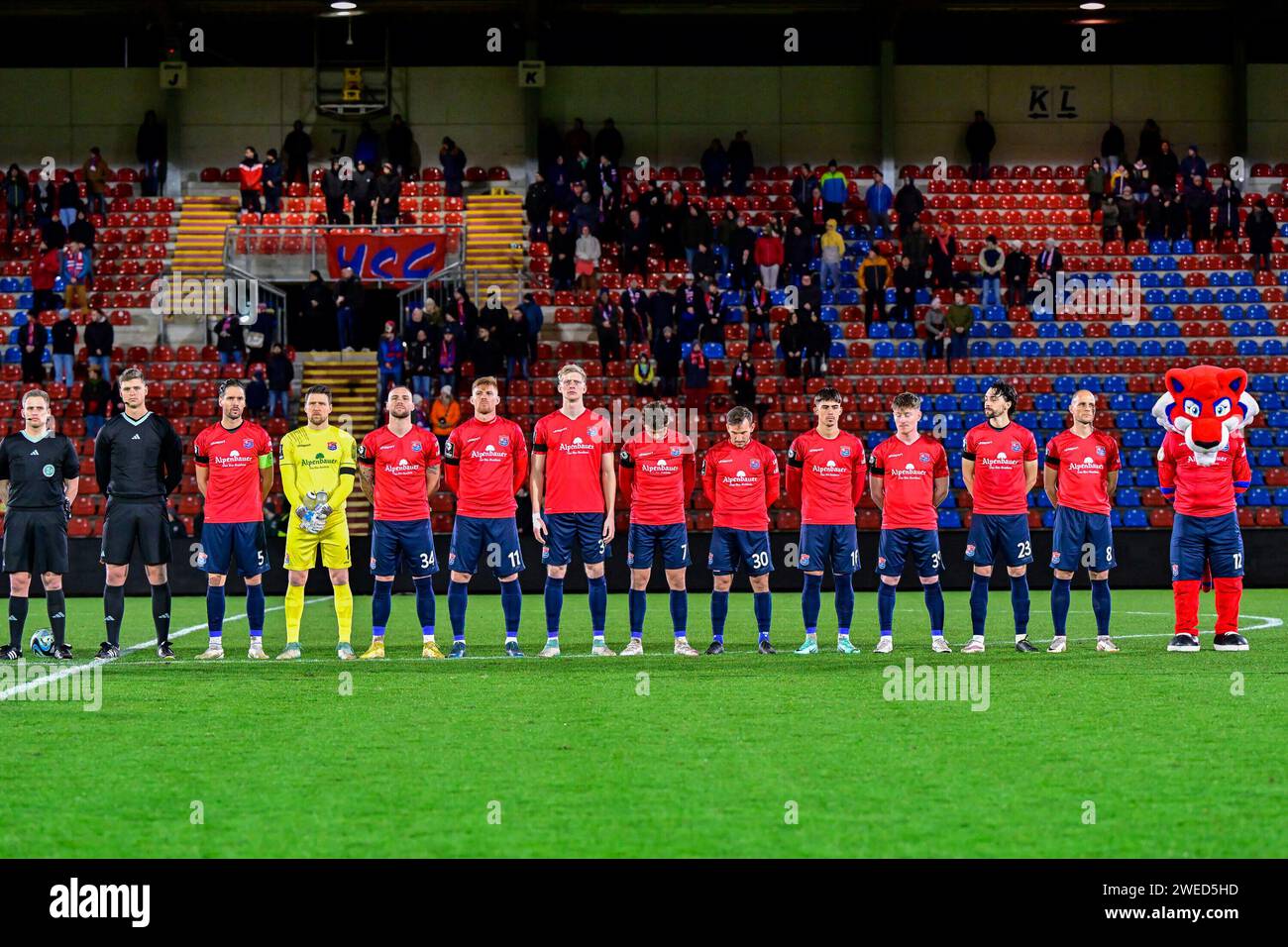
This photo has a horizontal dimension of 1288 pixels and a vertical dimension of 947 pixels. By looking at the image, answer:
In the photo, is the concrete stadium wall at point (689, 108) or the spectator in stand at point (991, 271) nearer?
the spectator in stand at point (991, 271)

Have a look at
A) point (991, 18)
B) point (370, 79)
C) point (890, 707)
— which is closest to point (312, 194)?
point (370, 79)

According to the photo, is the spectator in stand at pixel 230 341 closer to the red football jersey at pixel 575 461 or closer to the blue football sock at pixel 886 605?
the red football jersey at pixel 575 461

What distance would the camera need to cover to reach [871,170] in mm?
32688

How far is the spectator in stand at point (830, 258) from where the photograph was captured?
29641 millimetres

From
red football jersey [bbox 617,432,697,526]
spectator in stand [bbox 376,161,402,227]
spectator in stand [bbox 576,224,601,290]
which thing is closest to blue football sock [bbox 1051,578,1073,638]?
red football jersey [bbox 617,432,697,526]

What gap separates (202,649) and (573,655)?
3.50 m

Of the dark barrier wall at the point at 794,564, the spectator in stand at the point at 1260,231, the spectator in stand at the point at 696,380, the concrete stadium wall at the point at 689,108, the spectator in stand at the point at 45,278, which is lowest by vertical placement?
the dark barrier wall at the point at 794,564

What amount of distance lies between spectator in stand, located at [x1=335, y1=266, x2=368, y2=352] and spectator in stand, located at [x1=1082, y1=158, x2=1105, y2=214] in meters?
14.4

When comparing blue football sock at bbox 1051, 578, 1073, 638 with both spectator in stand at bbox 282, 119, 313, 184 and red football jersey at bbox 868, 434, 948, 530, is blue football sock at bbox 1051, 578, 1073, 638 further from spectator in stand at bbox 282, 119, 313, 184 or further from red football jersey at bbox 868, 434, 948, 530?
spectator in stand at bbox 282, 119, 313, 184

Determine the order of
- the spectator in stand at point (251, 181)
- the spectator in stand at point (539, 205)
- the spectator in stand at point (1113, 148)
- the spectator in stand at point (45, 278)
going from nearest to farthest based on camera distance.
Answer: the spectator in stand at point (45, 278)
the spectator in stand at point (539, 205)
the spectator in stand at point (251, 181)
the spectator in stand at point (1113, 148)

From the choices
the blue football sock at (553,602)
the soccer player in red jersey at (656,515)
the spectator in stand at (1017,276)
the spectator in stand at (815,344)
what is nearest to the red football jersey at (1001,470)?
the soccer player in red jersey at (656,515)

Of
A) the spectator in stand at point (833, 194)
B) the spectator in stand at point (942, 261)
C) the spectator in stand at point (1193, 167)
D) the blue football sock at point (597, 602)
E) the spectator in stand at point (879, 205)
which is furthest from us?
the spectator in stand at point (1193, 167)

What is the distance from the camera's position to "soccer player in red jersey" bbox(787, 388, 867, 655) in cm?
1367

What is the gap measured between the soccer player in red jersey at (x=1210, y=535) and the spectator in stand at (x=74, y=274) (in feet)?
71.5
